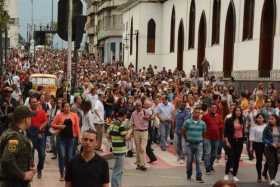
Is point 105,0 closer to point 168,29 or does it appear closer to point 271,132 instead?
point 168,29

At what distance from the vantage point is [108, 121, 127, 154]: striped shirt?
13.8m

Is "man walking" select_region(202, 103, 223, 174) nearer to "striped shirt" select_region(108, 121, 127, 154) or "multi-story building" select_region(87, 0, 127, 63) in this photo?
"striped shirt" select_region(108, 121, 127, 154)

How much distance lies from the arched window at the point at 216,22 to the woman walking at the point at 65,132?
34.7 metres

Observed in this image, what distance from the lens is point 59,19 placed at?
16938 millimetres

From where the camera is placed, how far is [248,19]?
4194 cm

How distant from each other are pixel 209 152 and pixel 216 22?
33648 mm

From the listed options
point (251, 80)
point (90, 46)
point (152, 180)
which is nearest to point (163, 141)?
point (152, 180)

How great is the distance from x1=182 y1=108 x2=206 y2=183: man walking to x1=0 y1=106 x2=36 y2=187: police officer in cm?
766

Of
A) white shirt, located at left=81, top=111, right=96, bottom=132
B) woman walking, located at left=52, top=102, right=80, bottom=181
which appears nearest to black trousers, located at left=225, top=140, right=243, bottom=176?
white shirt, located at left=81, top=111, right=96, bottom=132

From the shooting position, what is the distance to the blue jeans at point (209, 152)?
1671 cm

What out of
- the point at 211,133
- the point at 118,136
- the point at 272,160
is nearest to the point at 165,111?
the point at 211,133

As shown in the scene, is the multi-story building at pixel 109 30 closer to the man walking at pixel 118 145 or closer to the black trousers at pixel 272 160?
the black trousers at pixel 272 160

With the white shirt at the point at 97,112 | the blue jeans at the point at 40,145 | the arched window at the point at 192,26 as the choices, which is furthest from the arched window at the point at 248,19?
the blue jeans at the point at 40,145

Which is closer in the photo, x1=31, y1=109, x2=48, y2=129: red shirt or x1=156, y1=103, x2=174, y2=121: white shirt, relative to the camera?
x1=31, y1=109, x2=48, y2=129: red shirt
